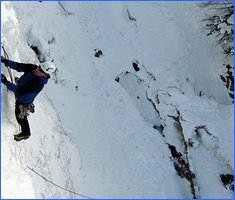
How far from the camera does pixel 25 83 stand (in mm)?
8094

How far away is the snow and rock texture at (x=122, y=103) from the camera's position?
998 centimetres

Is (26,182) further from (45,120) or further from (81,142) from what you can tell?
(81,142)

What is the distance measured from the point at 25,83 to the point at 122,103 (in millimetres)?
5716

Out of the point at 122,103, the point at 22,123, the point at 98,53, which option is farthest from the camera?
the point at 98,53

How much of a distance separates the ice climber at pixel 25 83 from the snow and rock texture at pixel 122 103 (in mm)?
235

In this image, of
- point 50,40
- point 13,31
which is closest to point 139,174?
point 50,40

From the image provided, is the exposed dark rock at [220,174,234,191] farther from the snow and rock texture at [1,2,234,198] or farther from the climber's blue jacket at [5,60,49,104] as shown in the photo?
the climber's blue jacket at [5,60,49,104]

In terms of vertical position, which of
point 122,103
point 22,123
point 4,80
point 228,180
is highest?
point 4,80

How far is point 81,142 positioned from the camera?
37.8 feet

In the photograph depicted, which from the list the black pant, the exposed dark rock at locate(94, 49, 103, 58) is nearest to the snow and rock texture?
the exposed dark rock at locate(94, 49, 103, 58)

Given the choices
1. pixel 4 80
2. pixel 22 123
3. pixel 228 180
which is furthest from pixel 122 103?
pixel 4 80

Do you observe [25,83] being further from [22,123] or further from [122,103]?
[122,103]

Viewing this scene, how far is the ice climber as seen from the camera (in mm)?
7996

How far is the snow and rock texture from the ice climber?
235 millimetres
